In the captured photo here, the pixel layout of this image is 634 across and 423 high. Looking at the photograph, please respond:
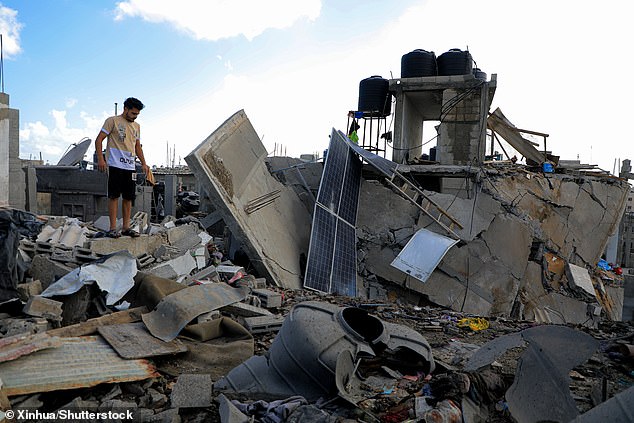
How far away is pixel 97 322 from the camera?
3465 mm

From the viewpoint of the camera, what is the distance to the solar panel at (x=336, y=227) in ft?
22.4

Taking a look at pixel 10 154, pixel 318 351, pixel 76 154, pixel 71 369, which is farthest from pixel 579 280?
pixel 76 154

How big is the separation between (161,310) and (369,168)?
631cm

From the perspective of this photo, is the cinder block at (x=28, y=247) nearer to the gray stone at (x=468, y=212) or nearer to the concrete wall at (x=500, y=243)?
the concrete wall at (x=500, y=243)

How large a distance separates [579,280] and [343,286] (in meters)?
4.93

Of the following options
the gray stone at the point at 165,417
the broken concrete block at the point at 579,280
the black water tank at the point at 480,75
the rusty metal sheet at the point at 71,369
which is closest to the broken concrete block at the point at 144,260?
the rusty metal sheet at the point at 71,369

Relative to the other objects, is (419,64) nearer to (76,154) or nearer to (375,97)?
(375,97)

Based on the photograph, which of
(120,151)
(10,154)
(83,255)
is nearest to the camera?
(83,255)

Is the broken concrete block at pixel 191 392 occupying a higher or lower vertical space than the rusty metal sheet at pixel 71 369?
lower

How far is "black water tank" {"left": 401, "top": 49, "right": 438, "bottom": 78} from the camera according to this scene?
1098 cm

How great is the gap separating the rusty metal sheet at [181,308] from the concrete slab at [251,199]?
6.93 feet

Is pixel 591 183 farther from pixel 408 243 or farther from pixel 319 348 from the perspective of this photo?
pixel 319 348

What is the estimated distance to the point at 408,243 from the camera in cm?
765

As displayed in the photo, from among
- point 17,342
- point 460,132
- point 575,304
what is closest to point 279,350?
point 17,342
